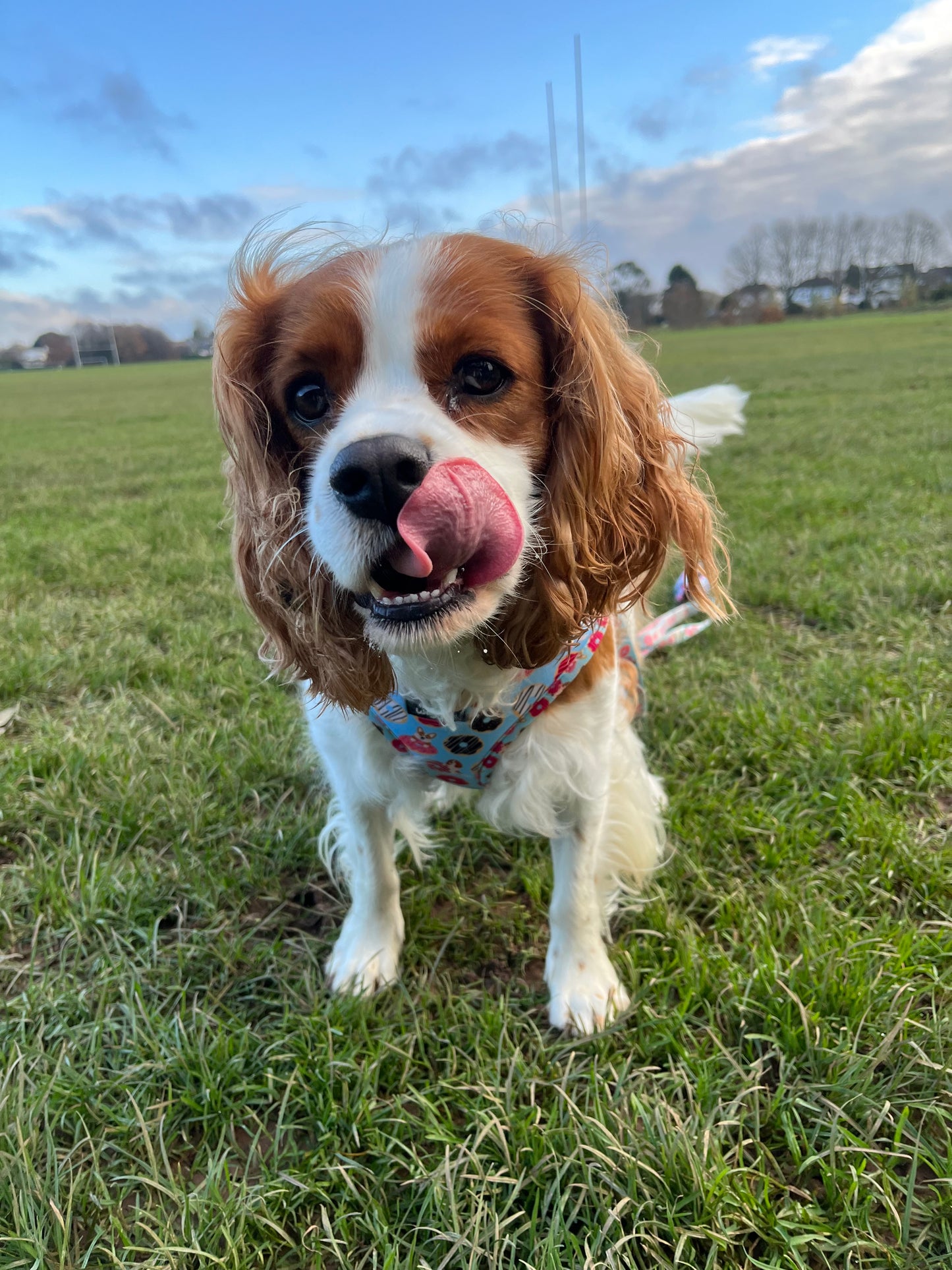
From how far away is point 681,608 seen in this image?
158 inches

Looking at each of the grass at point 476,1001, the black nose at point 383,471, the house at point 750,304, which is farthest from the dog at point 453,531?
the house at point 750,304

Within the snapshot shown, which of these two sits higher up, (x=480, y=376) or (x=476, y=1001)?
(x=480, y=376)

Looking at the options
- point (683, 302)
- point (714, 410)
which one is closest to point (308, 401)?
point (714, 410)

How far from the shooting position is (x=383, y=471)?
1.37 meters

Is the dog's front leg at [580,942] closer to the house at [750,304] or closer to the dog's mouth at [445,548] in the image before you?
the dog's mouth at [445,548]

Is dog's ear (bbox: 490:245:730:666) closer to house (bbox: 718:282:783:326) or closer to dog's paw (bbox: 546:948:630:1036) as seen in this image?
dog's paw (bbox: 546:948:630:1036)

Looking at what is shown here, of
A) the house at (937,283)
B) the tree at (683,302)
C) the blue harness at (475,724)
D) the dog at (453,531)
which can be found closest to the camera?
the dog at (453,531)

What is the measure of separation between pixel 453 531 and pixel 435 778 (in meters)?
1.02

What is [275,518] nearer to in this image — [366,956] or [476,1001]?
[366,956]

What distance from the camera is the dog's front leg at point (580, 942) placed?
208cm

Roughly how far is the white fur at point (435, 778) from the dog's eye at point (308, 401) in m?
0.10

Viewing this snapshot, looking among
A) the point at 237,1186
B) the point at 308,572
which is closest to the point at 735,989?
the point at 237,1186

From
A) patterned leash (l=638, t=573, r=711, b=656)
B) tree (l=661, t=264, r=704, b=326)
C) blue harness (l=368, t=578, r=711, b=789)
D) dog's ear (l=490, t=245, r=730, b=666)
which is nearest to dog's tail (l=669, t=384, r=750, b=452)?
patterned leash (l=638, t=573, r=711, b=656)

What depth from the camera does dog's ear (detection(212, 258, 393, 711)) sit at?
1784mm
